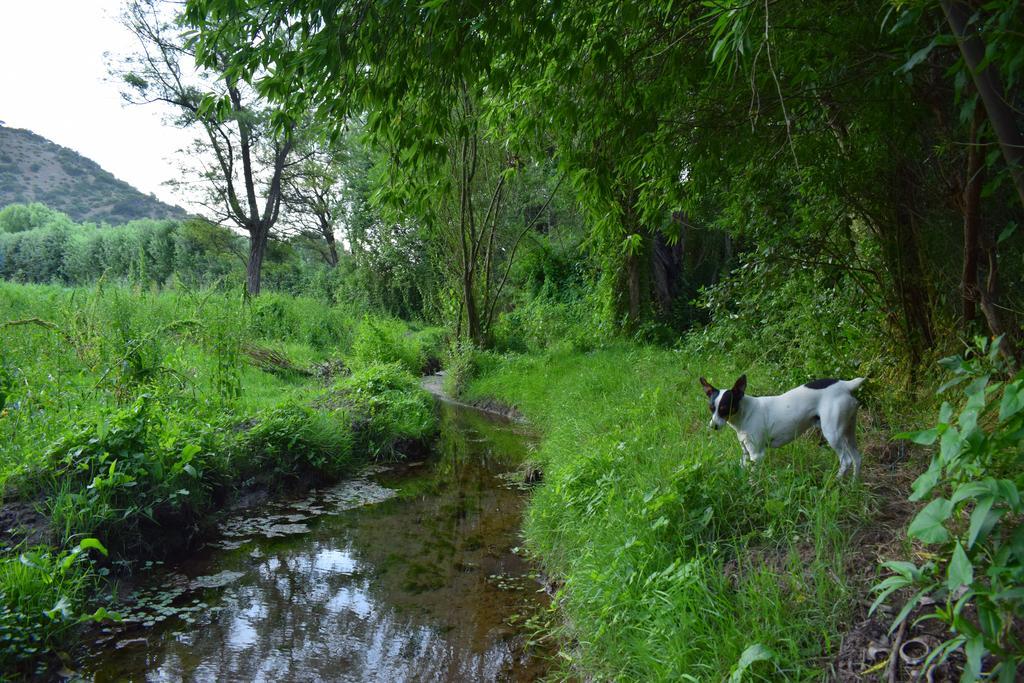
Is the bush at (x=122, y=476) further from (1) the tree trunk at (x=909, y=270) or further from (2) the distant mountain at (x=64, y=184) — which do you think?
(2) the distant mountain at (x=64, y=184)

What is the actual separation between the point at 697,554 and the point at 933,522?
55.2 inches

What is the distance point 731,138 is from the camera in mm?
4406

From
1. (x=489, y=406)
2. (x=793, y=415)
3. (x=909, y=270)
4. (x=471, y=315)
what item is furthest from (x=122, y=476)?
(x=471, y=315)

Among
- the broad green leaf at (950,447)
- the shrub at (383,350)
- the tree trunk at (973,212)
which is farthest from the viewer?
the shrub at (383,350)

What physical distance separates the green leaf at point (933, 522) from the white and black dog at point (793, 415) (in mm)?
1695

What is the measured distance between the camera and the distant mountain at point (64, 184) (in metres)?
41.4

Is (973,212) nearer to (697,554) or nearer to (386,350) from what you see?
(697,554)

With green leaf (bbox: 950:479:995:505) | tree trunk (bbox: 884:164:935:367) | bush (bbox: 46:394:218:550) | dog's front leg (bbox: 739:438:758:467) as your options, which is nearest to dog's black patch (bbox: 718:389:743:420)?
dog's front leg (bbox: 739:438:758:467)

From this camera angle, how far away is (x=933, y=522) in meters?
1.85

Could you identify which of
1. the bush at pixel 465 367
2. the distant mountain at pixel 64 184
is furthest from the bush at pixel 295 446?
the distant mountain at pixel 64 184

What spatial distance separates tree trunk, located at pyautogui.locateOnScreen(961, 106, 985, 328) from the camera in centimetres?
343

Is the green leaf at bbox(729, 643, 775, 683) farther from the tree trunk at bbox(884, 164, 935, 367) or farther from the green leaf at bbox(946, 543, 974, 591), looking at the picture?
the tree trunk at bbox(884, 164, 935, 367)

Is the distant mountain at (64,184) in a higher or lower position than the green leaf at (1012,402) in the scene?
higher

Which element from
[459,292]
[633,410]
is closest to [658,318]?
[459,292]
